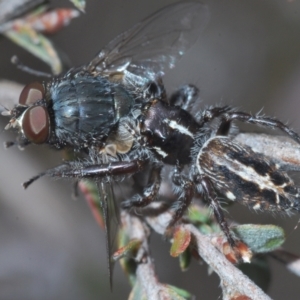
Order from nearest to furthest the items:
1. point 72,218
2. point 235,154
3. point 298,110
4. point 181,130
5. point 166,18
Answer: point 235,154 < point 181,130 < point 166,18 < point 72,218 < point 298,110

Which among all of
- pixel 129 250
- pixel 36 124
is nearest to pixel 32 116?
pixel 36 124

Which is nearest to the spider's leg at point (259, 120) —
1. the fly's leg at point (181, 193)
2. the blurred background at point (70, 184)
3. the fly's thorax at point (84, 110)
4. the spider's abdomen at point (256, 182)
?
the spider's abdomen at point (256, 182)

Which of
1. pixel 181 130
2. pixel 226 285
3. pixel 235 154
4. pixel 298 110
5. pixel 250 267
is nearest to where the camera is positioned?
pixel 226 285

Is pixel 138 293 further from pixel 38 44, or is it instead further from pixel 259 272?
pixel 38 44

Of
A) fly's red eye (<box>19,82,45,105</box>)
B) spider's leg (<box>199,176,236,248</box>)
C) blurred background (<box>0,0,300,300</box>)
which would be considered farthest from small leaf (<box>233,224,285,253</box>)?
blurred background (<box>0,0,300,300</box>)

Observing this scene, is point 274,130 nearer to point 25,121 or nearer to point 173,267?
point 25,121

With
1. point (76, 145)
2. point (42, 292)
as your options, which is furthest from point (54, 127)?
point (42, 292)

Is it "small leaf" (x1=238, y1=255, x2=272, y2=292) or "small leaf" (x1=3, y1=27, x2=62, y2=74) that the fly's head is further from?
"small leaf" (x1=238, y1=255, x2=272, y2=292)
